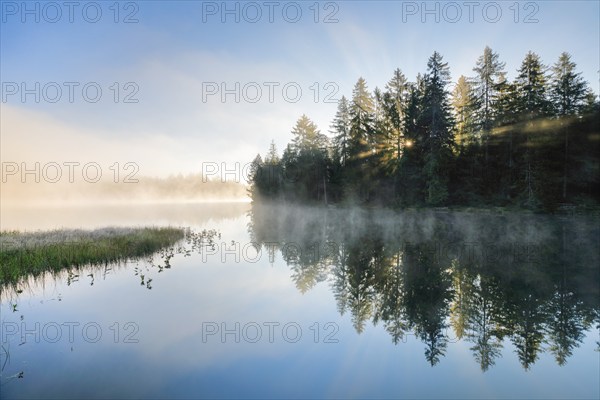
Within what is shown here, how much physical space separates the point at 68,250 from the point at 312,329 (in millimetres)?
15994

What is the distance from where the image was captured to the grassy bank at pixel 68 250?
14.1 m

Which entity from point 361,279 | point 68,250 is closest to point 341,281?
point 361,279

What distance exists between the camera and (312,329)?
941 cm

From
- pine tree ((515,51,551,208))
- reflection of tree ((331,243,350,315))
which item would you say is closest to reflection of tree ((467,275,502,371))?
reflection of tree ((331,243,350,315))

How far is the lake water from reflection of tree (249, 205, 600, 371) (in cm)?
8

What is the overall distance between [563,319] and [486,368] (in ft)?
16.9

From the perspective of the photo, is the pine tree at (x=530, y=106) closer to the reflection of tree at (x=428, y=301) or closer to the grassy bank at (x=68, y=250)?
the reflection of tree at (x=428, y=301)

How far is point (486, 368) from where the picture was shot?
278 inches

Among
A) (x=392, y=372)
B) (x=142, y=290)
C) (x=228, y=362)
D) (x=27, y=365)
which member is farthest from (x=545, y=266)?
(x=27, y=365)

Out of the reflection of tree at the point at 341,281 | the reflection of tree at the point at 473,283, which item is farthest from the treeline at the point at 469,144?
the reflection of tree at the point at 341,281

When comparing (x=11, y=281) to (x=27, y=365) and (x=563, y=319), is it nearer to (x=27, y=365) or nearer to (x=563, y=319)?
(x=27, y=365)

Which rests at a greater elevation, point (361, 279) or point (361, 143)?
point (361, 143)

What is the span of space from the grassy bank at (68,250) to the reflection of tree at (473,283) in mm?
10885

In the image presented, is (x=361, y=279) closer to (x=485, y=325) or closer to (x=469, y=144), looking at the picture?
(x=485, y=325)
